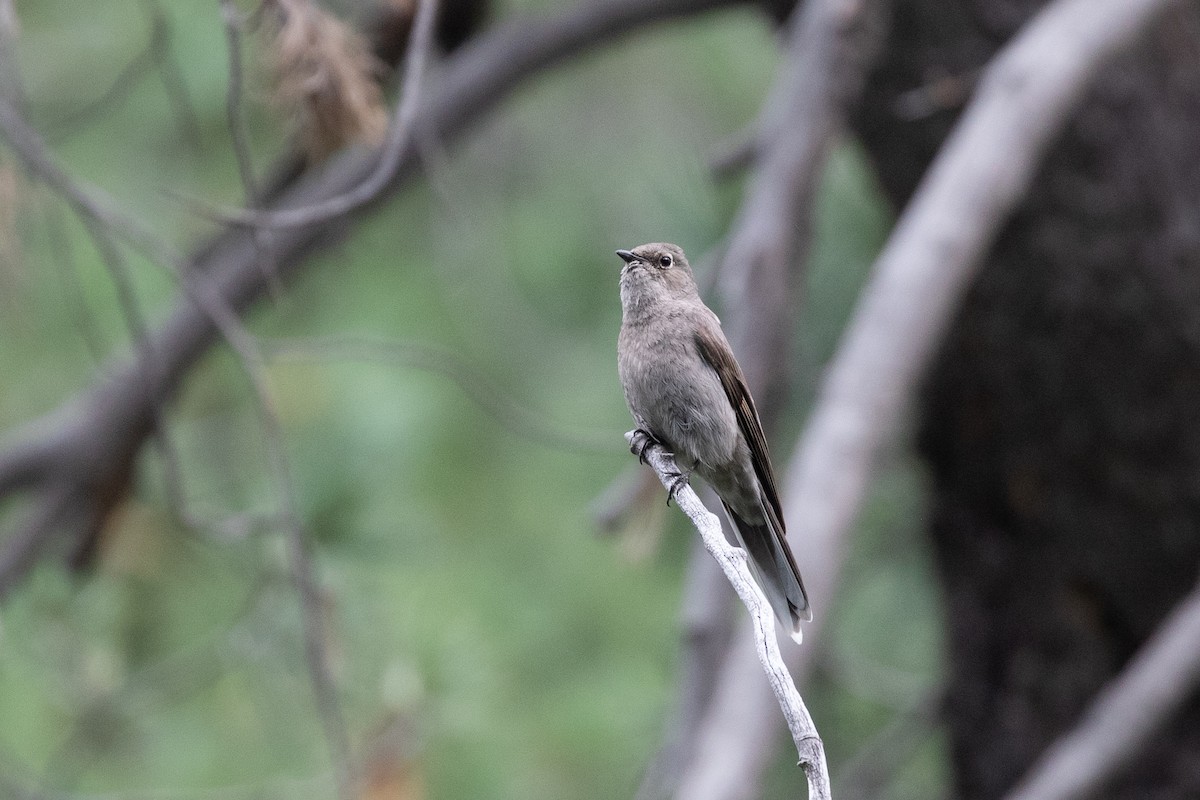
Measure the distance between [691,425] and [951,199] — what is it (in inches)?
39.7

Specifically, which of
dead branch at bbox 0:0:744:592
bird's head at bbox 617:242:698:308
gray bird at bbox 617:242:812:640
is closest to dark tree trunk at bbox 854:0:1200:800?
dead branch at bbox 0:0:744:592

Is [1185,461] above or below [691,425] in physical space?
below

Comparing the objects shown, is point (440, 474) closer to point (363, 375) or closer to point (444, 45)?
point (363, 375)

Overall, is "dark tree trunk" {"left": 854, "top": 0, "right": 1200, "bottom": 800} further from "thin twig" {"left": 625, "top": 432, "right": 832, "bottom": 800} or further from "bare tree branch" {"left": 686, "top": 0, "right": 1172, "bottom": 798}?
"thin twig" {"left": 625, "top": 432, "right": 832, "bottom": 800}

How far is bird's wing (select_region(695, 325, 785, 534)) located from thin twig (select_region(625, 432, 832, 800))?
91 cm

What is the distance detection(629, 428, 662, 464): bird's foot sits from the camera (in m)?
3.30

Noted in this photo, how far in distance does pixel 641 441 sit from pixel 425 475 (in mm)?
4403

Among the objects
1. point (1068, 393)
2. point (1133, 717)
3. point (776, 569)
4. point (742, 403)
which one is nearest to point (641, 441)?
point (742, 403)

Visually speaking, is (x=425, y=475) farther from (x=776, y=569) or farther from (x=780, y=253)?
(x=776, y=569)

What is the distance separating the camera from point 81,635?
5039 mm

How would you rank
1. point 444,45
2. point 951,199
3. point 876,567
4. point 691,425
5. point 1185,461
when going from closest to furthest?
point 691,425, point 951,199, point 1185,461, point 444,45, point 876,567

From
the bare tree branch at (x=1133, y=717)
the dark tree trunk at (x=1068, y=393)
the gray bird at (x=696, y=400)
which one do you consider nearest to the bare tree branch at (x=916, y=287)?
the gray bird at (x=696, y=400)

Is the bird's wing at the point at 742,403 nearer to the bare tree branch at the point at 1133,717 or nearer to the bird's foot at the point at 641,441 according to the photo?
the bird's foot at the point at 641,441

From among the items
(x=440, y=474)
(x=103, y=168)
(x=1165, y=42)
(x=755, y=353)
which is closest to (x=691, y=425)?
(x=755, y=353)
